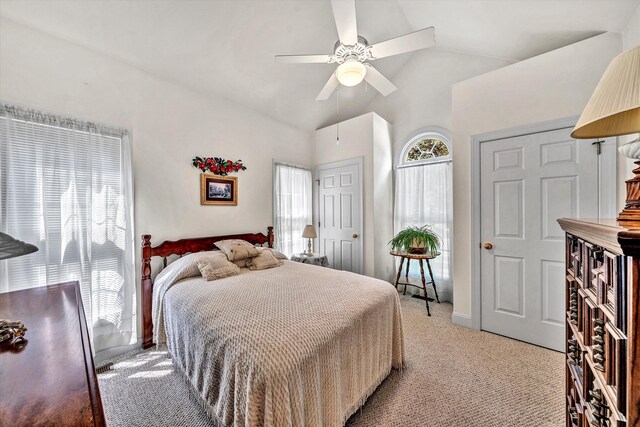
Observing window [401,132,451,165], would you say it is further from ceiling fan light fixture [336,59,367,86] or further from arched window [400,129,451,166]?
ceiling fan light fixture [336,59,367,86]

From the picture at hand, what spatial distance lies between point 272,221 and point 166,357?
2002 mm

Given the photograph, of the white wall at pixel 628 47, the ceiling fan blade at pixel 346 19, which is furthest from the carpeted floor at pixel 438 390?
the ceiling fan blade at pixel 346 19

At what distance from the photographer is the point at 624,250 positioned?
56cm

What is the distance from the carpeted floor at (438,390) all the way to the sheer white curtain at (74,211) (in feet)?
1.98

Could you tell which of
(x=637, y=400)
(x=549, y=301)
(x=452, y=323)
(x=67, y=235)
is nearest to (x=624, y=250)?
(x=637, y=400)

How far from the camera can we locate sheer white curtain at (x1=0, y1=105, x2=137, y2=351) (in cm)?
188

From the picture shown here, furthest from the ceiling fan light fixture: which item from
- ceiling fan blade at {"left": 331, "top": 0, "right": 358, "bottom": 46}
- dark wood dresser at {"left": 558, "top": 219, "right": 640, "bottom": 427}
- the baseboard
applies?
the baseboard

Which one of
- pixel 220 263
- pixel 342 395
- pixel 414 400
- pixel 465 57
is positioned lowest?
pixel 414 400

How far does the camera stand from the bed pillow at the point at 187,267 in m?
2.30

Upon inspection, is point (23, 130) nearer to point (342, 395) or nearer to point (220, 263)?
point (220, 263)

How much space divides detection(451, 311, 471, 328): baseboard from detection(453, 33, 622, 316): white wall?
36mm

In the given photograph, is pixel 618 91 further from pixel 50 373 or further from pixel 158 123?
pixel 158 123

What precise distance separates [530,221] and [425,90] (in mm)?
2363

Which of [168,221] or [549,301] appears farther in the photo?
[168,221]
